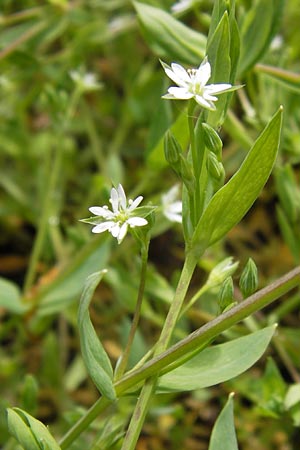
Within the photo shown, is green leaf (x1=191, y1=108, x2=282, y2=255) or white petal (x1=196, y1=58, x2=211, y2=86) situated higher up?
white petal (x1=196, y1=58, x2=211, y2=86)

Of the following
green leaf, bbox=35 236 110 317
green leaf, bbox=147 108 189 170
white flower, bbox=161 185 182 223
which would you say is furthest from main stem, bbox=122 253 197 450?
green leaf, bbox=35 236 110 317

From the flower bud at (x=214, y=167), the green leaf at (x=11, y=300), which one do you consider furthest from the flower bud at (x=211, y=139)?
the green leaf at (x=11, y=300)

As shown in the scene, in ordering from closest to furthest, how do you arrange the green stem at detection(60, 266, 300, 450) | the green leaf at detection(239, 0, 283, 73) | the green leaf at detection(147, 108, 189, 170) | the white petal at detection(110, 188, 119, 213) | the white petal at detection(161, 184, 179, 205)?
the green stem at detection(60, 266, 300, 450), the white petal at detection(110, 188, 119, 213), the green leaf at detection(147, 108, 189, 170), the green leaf at detection(239, 0, 283, 73), the white petal at detection(161, 184, 179, 205)

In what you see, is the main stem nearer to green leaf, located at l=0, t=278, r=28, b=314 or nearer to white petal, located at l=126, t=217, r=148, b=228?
white petal, located at l=126, t=217, r=148, b=228

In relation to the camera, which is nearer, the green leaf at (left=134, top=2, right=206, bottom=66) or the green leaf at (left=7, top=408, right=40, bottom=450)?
the green leaf at (left=7, top=408, right=40, bottom=450)

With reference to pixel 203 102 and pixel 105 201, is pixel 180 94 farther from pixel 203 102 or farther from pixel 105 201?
pixel 105 201

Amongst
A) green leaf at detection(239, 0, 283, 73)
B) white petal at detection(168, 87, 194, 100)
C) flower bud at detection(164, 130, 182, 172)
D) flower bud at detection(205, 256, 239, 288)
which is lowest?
flower bud at detection(205, 256, 239, 288)

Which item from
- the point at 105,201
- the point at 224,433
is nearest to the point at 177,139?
the point at 105,201
